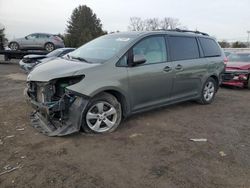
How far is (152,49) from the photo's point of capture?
5.18m

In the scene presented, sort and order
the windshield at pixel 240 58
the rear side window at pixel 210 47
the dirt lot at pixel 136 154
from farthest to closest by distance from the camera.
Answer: the windshield at pixel 240 58 < the rear side window at pixel 210 47 < the dirt lot at pixel 136 154

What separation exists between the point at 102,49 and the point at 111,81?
93 cm

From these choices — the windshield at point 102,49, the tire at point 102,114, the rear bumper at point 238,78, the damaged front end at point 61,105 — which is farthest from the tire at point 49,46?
the tire at point 102,114

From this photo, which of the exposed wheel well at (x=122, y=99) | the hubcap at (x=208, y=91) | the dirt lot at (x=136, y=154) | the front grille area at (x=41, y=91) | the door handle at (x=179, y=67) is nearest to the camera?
the dirt lot at (x=136, y=154)

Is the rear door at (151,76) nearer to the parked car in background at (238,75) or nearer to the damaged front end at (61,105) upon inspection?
the damaged front end at (61,105)

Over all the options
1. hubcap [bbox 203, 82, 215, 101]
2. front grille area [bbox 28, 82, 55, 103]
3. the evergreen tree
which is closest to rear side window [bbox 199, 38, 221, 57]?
hubcap [bbox 203, 82, 215, 101]

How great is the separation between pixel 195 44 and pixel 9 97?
16.9 ft

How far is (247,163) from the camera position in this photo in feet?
11.7

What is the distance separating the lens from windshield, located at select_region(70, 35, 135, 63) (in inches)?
186

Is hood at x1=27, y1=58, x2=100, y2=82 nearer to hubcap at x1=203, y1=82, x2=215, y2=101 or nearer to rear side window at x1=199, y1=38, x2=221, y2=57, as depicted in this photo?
rear side window at x1=199, y1=38, x2=221, y2=57

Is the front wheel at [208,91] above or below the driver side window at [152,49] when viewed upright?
below

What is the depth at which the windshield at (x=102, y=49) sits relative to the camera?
4.73 metres

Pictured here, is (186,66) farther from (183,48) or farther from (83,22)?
(83,22)

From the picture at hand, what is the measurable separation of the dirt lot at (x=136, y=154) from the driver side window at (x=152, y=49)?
1.24m
